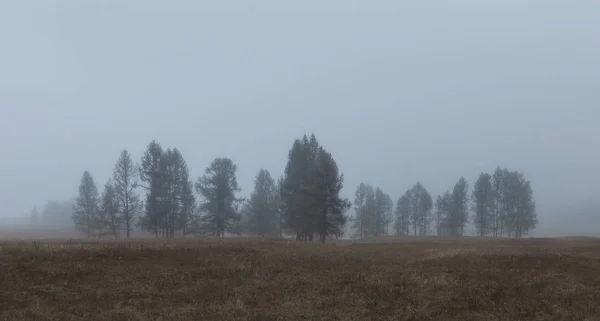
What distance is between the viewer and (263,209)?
6100 cm

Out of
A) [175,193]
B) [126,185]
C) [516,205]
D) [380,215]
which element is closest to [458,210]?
[516,205]

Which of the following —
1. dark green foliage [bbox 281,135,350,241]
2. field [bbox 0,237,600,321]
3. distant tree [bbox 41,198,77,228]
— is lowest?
distant tree [bbox 41,198,77,228]

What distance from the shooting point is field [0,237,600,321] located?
14352 mm

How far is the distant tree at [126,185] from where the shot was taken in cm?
4659

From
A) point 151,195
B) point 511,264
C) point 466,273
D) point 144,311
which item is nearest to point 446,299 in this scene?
point 466,273

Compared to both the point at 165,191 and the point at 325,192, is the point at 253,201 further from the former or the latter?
the point at 325,192

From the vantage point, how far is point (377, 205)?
82.7 meters

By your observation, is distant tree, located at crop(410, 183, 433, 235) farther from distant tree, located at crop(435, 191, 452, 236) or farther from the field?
the field

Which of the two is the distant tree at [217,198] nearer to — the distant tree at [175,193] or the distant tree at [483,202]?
the distant tree at [175,193]

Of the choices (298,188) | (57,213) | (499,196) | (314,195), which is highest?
(298,188)

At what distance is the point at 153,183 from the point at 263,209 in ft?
63.4

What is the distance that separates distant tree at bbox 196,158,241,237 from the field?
2806cm

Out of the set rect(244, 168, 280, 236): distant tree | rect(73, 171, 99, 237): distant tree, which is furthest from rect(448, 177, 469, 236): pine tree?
rect(73, 171, 99, 237): distant tree

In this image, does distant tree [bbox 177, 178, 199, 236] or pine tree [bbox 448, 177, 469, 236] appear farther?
pine tree [bbox 448, 177, 469, 236]
